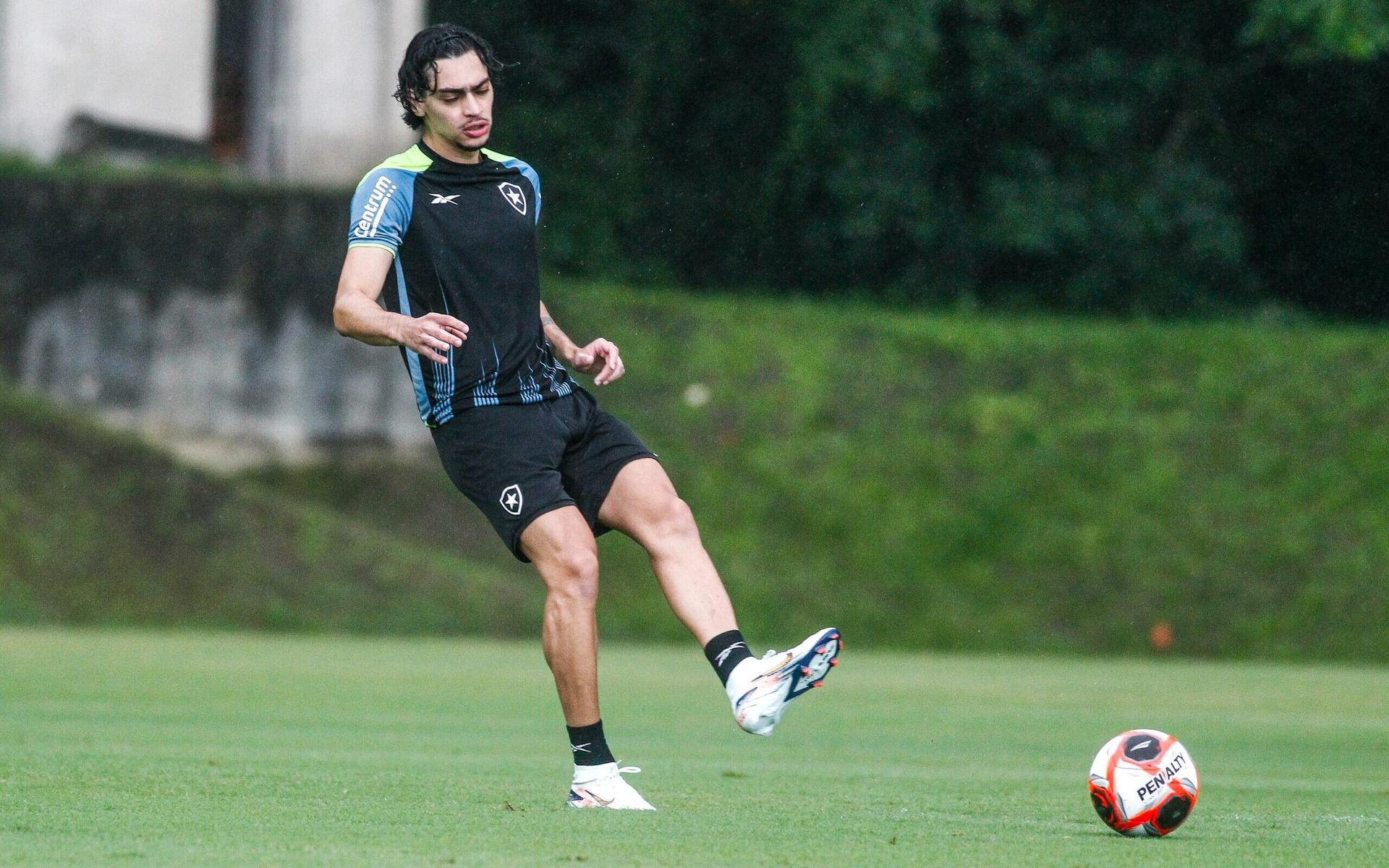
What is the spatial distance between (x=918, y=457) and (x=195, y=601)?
904 cm

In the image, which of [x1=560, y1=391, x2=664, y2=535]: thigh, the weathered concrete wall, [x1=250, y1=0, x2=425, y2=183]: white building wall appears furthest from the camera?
[x1=250, y1=0, x2=425, y2=183]: white building wall

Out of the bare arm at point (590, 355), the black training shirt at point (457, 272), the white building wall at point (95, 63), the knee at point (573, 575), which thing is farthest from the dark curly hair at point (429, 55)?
the white building wall at point (95, 63)

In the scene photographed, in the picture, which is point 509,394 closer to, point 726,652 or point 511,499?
point 511,499

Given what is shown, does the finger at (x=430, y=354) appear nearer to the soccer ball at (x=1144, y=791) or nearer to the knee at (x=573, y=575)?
the knee at (x=573, y=575)

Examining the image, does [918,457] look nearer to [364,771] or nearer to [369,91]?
[369,91]

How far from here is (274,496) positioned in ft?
77.9

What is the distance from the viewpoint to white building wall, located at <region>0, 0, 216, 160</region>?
25.6m

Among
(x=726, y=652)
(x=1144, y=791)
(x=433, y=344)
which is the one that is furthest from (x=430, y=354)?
(x=1144, y=791)

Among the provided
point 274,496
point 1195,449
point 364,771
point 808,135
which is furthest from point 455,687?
point 808,135

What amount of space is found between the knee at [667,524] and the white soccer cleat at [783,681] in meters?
0.68

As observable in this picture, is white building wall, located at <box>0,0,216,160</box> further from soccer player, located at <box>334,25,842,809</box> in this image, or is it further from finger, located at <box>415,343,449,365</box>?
finger, located at <box>415,343,449,365</box>

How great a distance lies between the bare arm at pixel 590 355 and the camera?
704 cm

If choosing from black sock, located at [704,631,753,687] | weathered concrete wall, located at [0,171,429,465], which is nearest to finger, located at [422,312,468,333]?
black sock, located at [704,631,753,687]

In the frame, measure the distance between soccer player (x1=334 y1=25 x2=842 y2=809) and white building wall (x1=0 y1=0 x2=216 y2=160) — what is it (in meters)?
20.3
